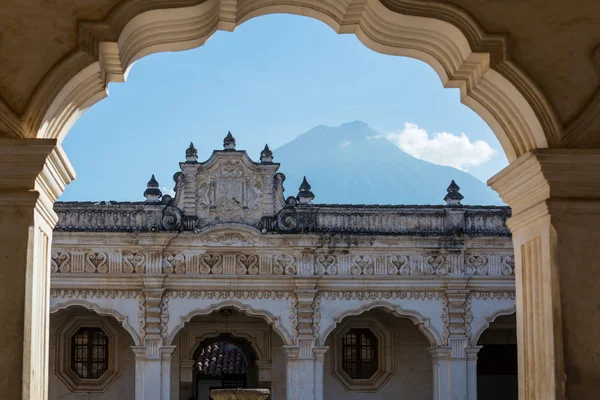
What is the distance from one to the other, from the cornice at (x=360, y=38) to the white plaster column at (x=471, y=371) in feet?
42.9

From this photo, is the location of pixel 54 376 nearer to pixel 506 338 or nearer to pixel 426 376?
pixel 426 376

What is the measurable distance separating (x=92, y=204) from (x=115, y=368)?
372cm

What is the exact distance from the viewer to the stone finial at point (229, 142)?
58.0 feet

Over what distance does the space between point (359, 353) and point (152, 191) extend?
5624mm

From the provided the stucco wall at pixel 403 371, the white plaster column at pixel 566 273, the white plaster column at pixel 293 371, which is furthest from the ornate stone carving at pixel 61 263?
the white plaster column at pixel 566 273

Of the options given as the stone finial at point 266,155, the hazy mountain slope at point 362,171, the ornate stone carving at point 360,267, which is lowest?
the ornate stone carving at point 360,267

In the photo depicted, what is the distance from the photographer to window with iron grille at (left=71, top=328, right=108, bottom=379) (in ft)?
62.2

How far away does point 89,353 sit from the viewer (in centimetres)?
1903

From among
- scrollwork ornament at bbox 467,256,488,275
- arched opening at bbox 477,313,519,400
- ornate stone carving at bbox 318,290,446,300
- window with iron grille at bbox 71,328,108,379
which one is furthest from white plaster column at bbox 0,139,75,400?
arched opening at bbox 477,313,519,400

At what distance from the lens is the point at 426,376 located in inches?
754

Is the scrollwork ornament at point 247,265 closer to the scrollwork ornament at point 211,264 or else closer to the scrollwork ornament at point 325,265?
the scrollwork ornament at point 211,264

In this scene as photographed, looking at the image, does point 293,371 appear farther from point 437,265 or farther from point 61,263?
point 61,263

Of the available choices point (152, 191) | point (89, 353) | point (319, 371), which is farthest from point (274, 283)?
point (89, 353)

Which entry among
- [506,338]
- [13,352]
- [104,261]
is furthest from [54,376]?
[13,352]
